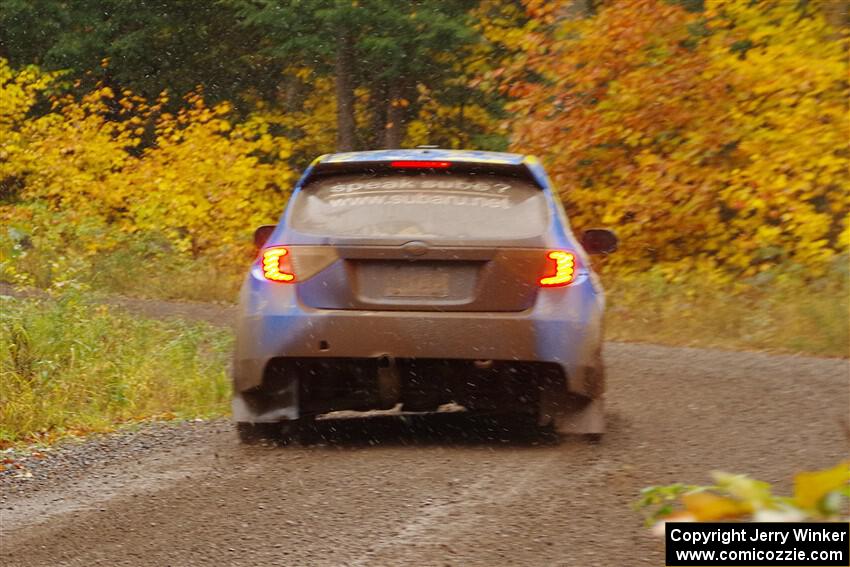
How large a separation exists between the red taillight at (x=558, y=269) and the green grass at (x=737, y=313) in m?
6.37

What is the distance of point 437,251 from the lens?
7.47 meters

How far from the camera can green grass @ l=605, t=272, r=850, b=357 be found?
13945mm

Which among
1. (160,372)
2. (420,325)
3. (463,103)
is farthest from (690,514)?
(463,103)

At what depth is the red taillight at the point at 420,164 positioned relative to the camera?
793cm

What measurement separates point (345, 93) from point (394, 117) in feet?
7.56

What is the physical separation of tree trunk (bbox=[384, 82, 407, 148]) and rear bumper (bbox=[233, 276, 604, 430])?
936 inches

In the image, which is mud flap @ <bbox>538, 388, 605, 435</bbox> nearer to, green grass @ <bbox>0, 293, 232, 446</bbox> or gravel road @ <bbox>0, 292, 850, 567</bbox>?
gravel road @ <bbox>0, 292, 850, 567</bbox>

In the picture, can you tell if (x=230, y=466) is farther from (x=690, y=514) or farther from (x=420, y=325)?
(x=690, y=514)

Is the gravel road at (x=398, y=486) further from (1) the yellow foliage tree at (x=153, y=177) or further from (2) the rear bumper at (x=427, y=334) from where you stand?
(1) the yellow foliage tree at (x=153, y=177)

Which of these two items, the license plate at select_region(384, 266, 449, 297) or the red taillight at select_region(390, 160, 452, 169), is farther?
the red taillight at select_region(390, 160, 452, 169)

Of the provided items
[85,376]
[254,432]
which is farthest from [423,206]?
[85,376]

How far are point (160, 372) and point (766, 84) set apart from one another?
10.5m

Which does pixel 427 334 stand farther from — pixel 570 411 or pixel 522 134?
pixel 522 134

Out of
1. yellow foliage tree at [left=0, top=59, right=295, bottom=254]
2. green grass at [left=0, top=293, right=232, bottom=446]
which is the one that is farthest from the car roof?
yellow foliage tree at [left=0, top=59, right=295, bottom=254]
